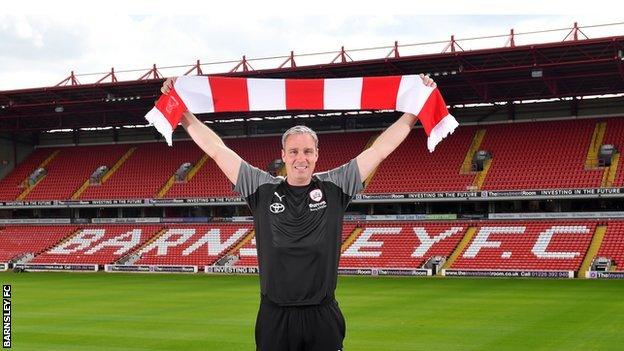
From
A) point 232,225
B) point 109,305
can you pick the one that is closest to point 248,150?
point 232,225

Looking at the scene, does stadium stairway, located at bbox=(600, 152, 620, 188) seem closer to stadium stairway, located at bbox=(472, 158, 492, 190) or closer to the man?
stadium stairway, located at bbox=(472, 158, 492, 190)

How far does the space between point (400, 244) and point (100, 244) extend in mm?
17484

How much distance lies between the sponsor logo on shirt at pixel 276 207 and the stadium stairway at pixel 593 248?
29.8m

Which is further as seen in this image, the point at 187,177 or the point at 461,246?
the point at 187,177

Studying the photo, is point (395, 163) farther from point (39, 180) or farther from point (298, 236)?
point (298, 236)

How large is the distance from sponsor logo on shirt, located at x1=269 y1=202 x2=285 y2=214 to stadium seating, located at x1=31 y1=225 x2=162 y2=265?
38347 millimetres

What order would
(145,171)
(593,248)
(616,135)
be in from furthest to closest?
1. (145,171)
2. (616,135)
3. (593,248)

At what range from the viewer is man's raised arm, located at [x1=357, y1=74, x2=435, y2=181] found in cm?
434

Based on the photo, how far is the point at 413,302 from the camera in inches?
885

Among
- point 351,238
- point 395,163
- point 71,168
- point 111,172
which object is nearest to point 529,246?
point 351,238

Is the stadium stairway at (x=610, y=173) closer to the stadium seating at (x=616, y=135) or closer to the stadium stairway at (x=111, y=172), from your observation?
the stadium seating at (x=616, y=135)

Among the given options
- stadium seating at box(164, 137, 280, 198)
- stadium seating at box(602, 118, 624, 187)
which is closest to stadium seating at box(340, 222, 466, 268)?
stadium seating at box(602, 118, 624, 187)

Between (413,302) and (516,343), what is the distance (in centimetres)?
789

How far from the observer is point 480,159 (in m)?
40.6
